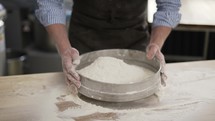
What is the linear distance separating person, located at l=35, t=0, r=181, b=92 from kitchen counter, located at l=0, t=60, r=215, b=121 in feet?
0.56

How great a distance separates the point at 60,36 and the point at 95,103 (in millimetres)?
306

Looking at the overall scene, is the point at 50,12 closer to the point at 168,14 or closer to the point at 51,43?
the point at 168,14

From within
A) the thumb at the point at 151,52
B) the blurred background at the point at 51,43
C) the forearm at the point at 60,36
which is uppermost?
the forearm at the point at 60,36

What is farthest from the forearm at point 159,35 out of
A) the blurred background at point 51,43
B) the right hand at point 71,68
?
the blurred background at point 51,43

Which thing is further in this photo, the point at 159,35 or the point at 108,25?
the point at 108,25

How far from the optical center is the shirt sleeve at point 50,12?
1.32m

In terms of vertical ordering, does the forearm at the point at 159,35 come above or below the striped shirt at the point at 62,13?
below

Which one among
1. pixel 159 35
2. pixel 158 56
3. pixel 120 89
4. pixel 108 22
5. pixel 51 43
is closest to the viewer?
pixel 120 89

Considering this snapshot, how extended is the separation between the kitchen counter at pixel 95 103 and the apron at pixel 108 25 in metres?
0.34

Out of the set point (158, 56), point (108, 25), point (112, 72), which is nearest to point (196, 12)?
point (108, 25)

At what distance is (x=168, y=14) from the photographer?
1.37 meters

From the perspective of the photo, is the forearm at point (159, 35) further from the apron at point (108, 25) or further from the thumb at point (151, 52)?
the apron at point (108, 25)

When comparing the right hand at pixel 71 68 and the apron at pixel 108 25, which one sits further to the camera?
the apron at pixel 108 25

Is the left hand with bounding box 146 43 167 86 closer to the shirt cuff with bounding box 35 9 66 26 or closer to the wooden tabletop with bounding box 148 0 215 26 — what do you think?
the shirt cuff with bounding box 35 9 66 26
